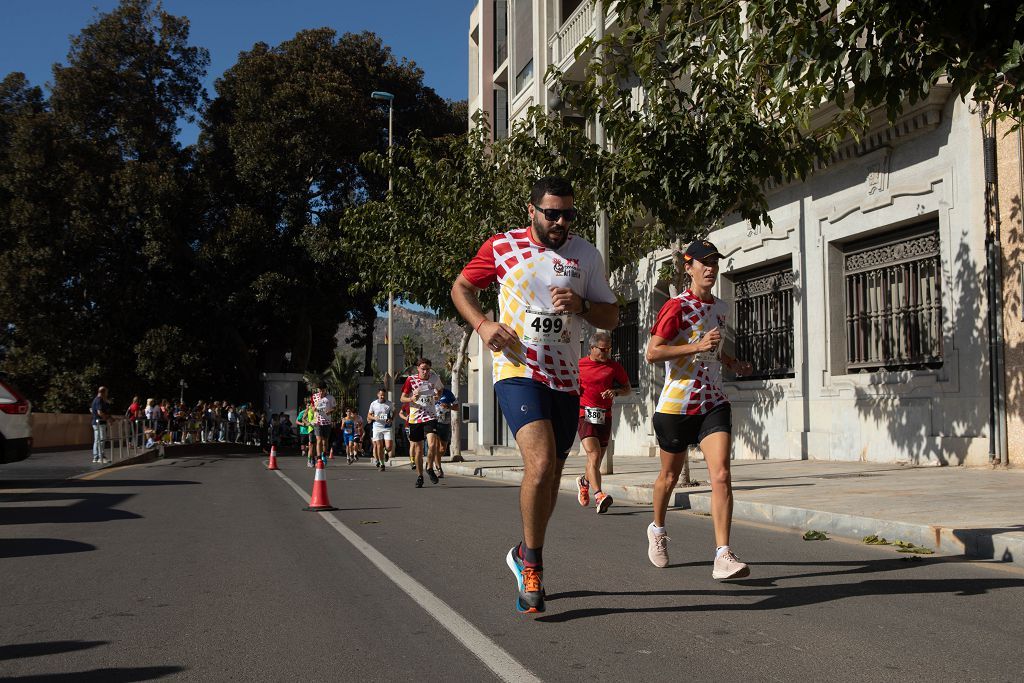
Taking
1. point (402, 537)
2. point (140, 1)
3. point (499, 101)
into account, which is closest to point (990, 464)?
point (402, 537)

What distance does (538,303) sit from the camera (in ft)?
17.2

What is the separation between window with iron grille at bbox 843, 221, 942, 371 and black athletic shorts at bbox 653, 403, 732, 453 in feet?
30.1

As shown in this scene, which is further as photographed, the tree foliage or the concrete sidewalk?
the tree foliage

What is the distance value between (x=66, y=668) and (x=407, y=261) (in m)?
18.0

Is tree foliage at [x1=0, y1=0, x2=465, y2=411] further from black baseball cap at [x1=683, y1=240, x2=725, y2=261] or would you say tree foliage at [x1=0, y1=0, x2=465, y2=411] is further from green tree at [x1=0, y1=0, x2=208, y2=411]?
black baseball cap at [x1=683, y1=240, x2=725, y2=261]

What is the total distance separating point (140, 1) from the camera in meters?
38.9

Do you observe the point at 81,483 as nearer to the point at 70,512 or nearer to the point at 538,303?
the point at 70,512

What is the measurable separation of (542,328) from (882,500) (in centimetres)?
581

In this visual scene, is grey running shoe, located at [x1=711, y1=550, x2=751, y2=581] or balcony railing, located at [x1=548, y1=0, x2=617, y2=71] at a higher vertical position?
balcony railing, located at [x1=548, y1=0, x2=617, y2=71]

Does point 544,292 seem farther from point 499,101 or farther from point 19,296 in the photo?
point 19,296

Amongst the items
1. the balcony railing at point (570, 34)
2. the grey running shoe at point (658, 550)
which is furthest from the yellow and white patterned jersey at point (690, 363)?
the balcony railing at point (570, 34)

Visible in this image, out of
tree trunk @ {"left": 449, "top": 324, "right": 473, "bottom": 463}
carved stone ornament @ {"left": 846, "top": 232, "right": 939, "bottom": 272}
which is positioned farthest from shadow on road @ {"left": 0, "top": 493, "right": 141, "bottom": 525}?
tree trunk @ {"left": 449, "top": 324, "right": 473, "bottom": 463}

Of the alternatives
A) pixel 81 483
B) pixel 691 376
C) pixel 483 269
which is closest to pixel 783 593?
pixel 691 376

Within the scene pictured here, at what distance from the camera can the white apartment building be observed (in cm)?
1364
